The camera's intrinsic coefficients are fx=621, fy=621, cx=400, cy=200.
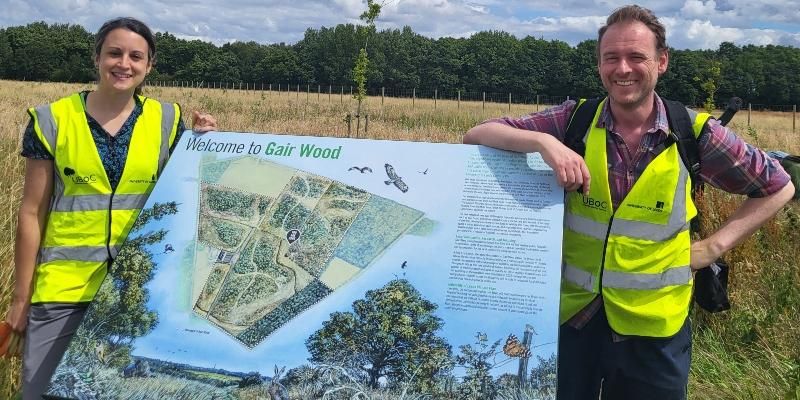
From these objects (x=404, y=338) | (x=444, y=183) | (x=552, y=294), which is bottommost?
(x=404, y=338)

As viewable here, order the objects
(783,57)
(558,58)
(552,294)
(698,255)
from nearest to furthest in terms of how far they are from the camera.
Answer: (552,294) < (698,255) < (783,57) < (558,58)

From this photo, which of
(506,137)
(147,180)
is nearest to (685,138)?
(506,137)

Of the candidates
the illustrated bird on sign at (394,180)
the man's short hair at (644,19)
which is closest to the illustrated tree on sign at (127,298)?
the illustrated bird on sign at (394,180)

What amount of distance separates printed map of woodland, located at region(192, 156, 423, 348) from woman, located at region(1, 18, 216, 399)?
419 mm

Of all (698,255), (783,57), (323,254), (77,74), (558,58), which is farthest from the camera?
(558,58)

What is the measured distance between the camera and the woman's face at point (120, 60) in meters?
2.94

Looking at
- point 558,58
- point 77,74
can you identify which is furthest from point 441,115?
point 558,58

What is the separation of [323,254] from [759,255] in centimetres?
481

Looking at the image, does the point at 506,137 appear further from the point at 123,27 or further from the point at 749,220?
the point at 123,27

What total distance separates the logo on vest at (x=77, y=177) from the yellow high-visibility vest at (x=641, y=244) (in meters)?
2.24

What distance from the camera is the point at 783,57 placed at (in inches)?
2965

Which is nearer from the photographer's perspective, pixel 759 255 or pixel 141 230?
pixel 141 230

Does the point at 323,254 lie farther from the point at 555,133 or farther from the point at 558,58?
the point at 558,58

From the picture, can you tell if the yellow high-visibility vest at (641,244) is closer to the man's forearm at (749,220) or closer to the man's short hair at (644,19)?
the man's forearm at (749,220)
